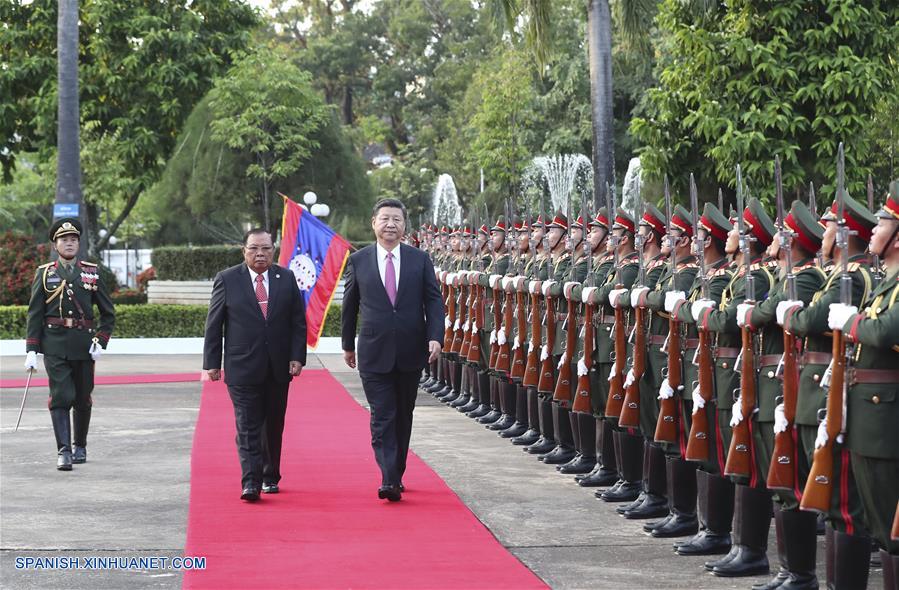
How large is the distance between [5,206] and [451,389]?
40.7 meters

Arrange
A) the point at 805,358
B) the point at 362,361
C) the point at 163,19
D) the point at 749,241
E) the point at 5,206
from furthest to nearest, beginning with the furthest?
1. the point at 5,206
2. the point at 163,19
3. the point at 362,361
4. the point at 749,241
5. the point at 805,358

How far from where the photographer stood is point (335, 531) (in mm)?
7832

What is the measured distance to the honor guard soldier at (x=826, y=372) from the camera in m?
5.81

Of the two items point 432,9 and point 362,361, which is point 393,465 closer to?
point 362,361

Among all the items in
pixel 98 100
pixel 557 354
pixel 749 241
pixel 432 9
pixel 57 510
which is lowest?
pixel 57 510

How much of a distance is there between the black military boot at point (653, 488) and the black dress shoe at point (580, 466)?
1.66 m

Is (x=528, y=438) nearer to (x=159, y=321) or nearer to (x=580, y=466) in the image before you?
(x=580, y=466)

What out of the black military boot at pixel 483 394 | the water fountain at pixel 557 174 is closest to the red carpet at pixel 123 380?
the black military boot at pixel 483 394

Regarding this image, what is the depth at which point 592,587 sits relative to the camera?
657cm

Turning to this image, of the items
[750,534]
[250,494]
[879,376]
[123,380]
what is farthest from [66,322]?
[123,380]

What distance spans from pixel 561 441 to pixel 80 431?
3500mm

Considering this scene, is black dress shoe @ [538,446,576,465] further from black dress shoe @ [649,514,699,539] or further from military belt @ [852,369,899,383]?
military belt @ [852,369,899,383]

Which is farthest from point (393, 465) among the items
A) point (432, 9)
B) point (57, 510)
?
point (432, 9)

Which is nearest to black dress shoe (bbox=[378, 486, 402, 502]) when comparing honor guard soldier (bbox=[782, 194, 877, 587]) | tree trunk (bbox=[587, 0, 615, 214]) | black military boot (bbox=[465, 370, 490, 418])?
honor guard soldier (bbox=[782, 194, 877, 587])
